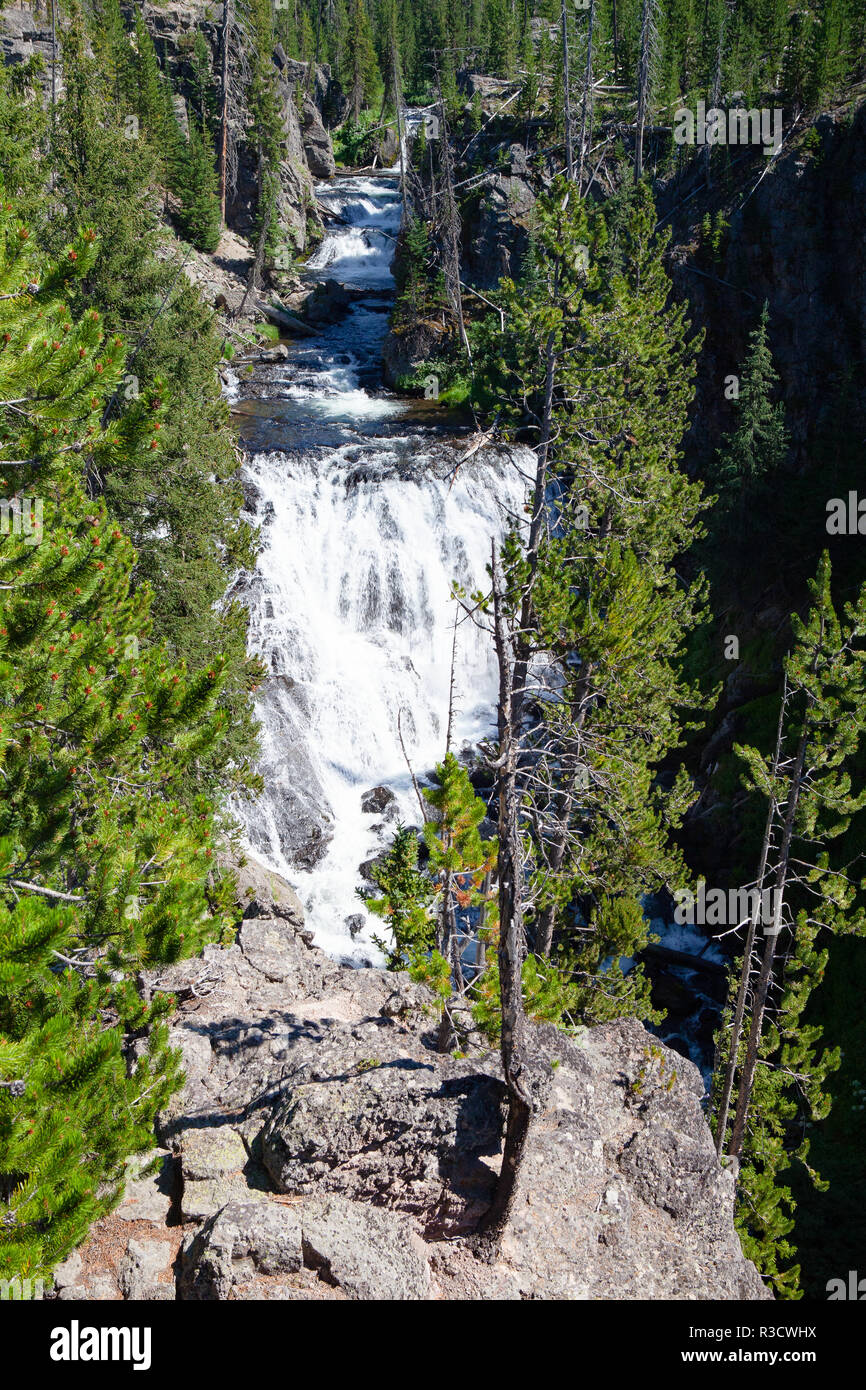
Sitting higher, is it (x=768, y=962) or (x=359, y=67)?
(x=359, y=67)

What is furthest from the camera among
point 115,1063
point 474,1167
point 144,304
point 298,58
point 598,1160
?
point 298,58

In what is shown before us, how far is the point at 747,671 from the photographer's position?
25.3 metres

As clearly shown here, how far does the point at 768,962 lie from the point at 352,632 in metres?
16.0

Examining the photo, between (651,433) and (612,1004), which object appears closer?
(612,1004)

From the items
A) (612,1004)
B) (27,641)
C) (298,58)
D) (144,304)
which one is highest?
(298,58)

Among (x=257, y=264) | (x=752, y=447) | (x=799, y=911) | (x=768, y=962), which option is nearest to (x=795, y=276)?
(x=752, y=447)

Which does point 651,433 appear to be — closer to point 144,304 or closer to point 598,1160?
point 144,304

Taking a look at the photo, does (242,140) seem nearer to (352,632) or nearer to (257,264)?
(257,264)

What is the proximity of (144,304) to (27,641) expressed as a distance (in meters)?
11.7

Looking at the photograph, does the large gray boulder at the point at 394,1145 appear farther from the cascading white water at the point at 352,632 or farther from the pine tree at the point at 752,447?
the pine tree at the point at 752,447

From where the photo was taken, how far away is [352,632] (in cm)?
2594

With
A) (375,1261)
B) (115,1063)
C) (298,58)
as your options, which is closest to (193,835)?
(115,1063)

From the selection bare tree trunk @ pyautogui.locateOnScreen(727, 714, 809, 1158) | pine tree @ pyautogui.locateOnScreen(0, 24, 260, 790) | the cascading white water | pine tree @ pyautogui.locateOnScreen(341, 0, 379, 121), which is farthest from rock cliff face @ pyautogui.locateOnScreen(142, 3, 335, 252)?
bare tree trunk @ pyautogui.locateOnScreen(727, 714, 809, 1158)

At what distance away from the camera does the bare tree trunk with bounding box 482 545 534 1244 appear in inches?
313
